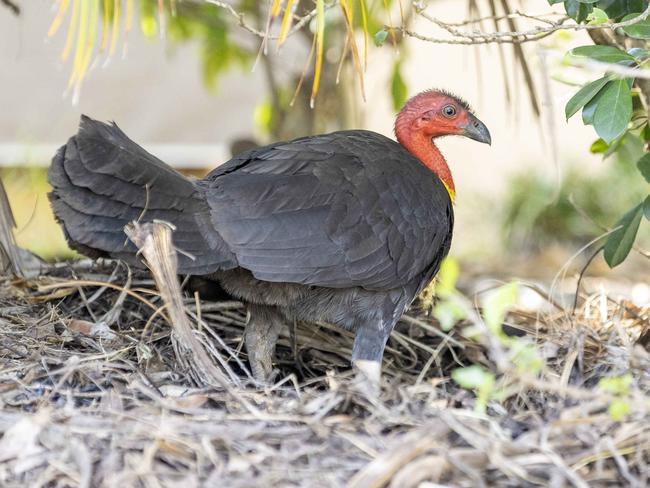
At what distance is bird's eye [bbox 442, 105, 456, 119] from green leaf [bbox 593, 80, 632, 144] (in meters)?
1.12

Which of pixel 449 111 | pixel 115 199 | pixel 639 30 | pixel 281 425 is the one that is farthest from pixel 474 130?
pixel 281 425

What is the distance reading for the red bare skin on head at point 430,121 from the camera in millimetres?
3848

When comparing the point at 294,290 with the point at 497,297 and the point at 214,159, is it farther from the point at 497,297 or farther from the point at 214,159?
the point at 214,159

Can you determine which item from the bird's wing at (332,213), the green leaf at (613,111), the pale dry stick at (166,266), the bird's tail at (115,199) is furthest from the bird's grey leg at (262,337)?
the green leaf at (613,111)

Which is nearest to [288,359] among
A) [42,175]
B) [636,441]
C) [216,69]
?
[636,441]

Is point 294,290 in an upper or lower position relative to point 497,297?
lower

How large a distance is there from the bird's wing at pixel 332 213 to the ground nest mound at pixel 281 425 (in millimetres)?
366

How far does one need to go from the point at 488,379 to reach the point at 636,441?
49 centimetres

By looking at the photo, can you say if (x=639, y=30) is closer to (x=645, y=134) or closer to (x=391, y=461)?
(x=645, y=134)

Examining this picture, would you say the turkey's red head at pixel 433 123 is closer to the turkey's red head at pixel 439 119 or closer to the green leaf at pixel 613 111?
the turkey's red head at pixel 439 119

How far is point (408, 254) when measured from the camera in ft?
10.7

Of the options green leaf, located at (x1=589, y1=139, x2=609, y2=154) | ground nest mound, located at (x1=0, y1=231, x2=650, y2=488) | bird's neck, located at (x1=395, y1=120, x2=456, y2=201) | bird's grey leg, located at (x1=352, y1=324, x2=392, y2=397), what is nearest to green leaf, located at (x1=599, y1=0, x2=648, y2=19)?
green leaf, located at (x1=589, y1=139, x2=609, y2=154)

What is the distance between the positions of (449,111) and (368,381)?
167cm

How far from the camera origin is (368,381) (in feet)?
8.23
